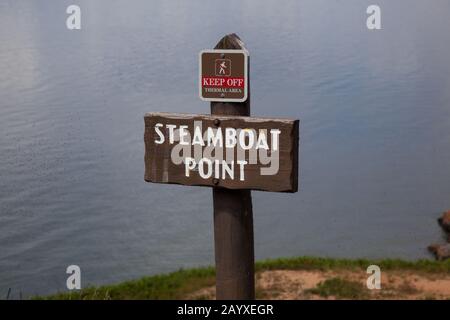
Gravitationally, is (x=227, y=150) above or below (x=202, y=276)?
above

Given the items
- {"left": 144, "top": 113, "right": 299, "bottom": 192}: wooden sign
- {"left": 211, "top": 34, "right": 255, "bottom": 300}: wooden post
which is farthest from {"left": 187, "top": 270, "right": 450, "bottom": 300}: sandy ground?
{"left": 144, "top": 113, "right": 299, "bottom": 192}: wooden sign

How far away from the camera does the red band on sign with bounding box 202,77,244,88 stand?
601 centimetres

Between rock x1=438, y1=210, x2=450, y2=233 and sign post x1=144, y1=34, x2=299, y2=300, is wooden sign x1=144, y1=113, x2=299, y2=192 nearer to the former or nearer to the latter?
sign post x1=144, y1=34, x2=299, y2=300

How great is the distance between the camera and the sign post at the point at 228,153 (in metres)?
5.87

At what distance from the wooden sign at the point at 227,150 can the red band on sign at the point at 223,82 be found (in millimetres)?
270

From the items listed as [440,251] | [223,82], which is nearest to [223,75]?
[223,82]

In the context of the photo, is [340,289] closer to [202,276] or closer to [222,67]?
[202,276]

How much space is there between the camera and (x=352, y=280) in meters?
16.6

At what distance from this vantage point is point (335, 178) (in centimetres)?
4375

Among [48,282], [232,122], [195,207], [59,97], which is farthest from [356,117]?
[232,122]

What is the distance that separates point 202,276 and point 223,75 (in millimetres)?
12460

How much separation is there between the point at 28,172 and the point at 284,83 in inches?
926

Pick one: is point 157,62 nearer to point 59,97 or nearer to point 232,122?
point 59,97

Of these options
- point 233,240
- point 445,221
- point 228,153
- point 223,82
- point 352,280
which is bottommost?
point 445,221
